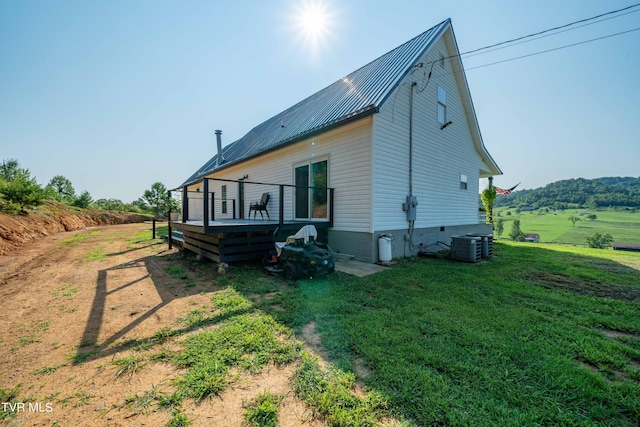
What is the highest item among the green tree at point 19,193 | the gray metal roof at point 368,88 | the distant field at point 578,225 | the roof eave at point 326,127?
the gray metal roof at point 368,88

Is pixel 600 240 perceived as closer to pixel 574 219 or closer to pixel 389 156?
pixel 574 219

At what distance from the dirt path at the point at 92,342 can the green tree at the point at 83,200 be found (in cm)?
2226

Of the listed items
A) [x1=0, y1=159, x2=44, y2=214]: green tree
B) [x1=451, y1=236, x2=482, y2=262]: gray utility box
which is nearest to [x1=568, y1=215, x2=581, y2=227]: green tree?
[x1=451, y1=236, x2=482, y2=262]: gray utility box

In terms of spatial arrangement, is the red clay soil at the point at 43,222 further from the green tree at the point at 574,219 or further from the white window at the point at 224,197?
the green tree at the point at 574,219

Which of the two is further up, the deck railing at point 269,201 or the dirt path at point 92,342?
the deck railing at point 269,201

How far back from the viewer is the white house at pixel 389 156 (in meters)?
6.24

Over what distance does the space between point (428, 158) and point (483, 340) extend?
6616 millimetres

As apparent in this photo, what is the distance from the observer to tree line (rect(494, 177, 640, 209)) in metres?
43.9

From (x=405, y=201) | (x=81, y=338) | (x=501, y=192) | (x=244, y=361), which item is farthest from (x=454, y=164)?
(x=81, y=338)

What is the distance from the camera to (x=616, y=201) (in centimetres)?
4341

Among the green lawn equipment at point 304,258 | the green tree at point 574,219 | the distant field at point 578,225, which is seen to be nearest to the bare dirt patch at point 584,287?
the green lawn equipment at point 304,258

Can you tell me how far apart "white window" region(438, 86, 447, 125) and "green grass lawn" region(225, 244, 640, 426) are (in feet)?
19.5

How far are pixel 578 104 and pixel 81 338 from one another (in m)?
18.6

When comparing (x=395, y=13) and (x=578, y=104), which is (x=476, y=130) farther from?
(x=578, y=104)
